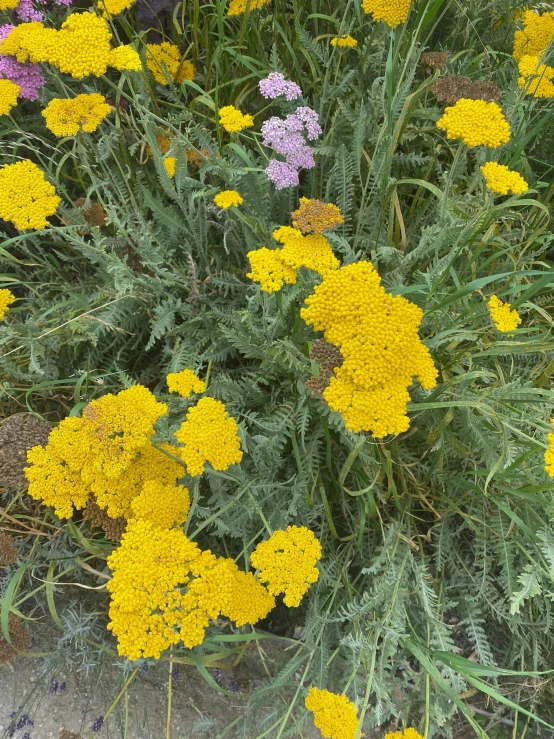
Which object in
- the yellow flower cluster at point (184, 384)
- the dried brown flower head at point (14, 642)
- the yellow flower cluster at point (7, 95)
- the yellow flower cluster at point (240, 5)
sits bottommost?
the dried brown flower head at point (14, 642)

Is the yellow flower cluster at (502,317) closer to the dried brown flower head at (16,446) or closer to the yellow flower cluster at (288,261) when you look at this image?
the yellow flower cluster at (288,261)

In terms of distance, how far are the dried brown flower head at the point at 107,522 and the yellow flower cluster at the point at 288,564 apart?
49 cm

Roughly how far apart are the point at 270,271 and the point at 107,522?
1038 mm

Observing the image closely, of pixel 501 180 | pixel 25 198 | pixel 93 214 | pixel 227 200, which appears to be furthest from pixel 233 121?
pixel 501 180

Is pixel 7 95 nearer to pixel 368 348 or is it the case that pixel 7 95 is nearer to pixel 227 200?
pixel 227 200

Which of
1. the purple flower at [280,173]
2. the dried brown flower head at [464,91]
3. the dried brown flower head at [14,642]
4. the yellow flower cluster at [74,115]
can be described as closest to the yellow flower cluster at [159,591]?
the dried brown flower head at [14,642]

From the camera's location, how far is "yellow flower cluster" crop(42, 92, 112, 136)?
1.97m

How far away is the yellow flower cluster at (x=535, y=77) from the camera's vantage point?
2074 mm

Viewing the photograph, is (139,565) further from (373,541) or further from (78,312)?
(78,312)

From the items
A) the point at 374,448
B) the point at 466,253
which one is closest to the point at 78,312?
the point at 374,448

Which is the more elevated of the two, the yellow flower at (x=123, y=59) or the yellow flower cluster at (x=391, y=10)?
the yellow flower cluster at (x=391, y=10)

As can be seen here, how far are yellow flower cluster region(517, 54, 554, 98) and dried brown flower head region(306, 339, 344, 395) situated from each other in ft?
4.95

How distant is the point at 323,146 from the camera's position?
247cm

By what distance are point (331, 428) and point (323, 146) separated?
1389 millimetres
